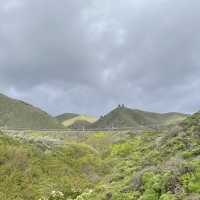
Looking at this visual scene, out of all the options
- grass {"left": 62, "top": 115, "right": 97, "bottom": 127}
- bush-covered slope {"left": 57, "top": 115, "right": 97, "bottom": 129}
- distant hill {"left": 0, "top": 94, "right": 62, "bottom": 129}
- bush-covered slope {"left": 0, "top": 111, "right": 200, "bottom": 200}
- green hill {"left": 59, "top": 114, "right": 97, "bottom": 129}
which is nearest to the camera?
bush-covered slope {"left": 0, "top": 111, "right": 200, "bottom": 200}

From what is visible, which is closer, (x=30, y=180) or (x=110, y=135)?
(x=30, y=180)

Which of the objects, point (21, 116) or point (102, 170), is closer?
point (102, 170)

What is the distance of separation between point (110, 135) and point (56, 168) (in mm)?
18705

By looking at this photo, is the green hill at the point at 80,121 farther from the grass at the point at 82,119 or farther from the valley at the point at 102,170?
the valley at the point at 102,170

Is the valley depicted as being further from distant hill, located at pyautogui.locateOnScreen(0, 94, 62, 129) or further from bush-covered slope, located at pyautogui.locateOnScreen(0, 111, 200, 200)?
distant hill, located at pyautogui.locateOnScreen(0, 94, 62, 129)

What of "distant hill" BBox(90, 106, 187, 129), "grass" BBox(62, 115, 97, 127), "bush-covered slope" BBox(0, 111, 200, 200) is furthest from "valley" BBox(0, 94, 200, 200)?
"grass" BBox(62, 115, 97, 127)

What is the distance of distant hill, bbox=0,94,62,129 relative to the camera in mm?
103469

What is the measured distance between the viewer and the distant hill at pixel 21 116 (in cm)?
10347

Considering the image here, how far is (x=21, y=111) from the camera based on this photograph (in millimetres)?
115250

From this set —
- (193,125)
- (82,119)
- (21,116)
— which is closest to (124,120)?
(21,116)

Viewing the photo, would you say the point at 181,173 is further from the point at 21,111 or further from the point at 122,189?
the point at 21,111

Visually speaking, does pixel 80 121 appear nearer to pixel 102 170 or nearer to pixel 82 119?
pixel 82 119

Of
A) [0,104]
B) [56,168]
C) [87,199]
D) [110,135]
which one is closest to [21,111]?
[0,104]

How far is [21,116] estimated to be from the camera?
111 meters
